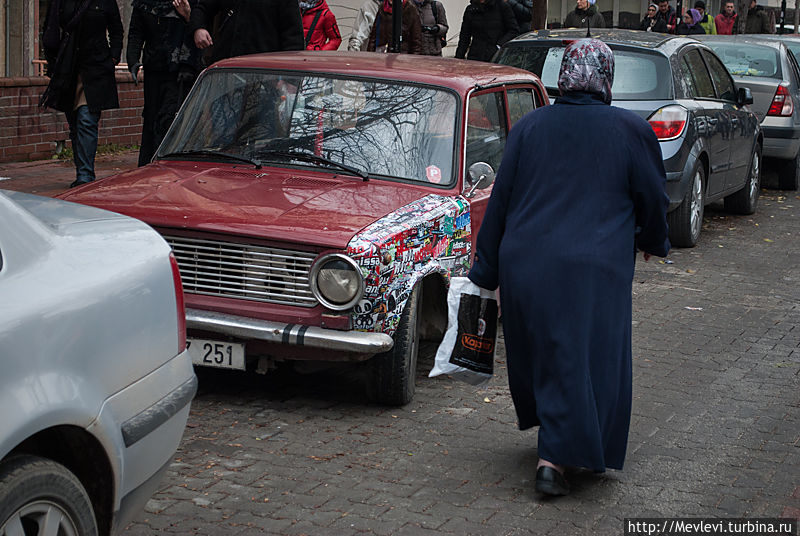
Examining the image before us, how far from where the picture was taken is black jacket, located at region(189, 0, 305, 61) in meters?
10.3

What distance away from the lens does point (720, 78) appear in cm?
1227

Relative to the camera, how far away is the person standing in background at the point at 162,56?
430 inches

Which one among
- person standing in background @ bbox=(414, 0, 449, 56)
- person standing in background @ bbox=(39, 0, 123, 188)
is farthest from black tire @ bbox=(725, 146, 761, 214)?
person standing in background @ bbox=(39, 0, 123, 188)

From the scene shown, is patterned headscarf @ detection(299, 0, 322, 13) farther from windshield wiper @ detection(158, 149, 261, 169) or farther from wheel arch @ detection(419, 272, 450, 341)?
wheel arch @ detection(419, 272, 450, 341)

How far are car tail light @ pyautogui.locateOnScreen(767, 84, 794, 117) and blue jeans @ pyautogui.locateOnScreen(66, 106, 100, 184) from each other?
7971mm

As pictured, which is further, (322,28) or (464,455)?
(322,28)

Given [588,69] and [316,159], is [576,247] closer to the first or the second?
[588,69]

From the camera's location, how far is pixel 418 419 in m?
5.97

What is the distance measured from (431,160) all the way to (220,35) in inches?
180

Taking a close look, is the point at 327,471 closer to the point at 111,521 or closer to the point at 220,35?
the point at 111,521

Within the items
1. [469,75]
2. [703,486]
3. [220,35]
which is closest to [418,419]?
[703,486]

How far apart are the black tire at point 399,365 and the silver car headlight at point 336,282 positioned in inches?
14.6

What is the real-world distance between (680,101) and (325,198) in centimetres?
564

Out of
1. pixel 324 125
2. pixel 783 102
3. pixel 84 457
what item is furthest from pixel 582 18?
pixel 84 457
